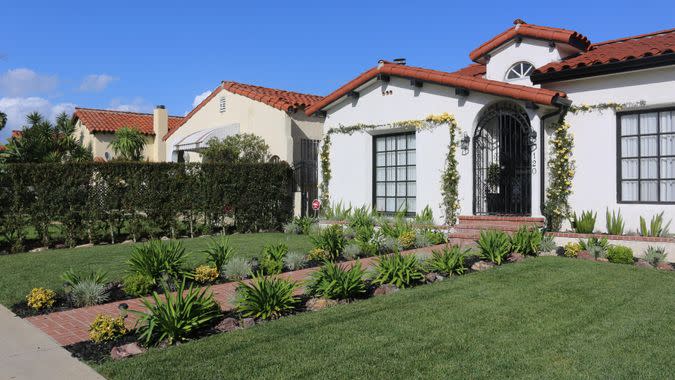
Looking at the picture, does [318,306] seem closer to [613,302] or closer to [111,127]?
[613,302]

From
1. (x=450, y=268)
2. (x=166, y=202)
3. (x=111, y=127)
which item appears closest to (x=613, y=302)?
(x=450, y=268)

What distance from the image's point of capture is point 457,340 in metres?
5.94

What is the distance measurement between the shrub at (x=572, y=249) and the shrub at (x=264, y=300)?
22.2 ft

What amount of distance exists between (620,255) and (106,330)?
9.38 m

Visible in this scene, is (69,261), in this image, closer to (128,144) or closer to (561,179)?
(561,179)

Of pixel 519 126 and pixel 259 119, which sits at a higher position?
pixel 259 119

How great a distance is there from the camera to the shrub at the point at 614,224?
39.9 ft

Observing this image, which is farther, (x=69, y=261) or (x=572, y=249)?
(x=69, y=261)

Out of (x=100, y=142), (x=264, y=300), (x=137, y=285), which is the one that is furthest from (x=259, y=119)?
(x=100, y=142)

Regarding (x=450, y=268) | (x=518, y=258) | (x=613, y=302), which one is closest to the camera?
(x=613, y=302)

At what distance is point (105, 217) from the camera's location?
15.2 meters

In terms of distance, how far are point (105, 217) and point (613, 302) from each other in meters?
13.1

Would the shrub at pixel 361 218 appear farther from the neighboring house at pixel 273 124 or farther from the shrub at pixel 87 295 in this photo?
the shrub at pixel 87 295

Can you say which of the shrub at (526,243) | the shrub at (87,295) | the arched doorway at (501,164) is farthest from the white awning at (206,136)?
the shrub at (87,295)
